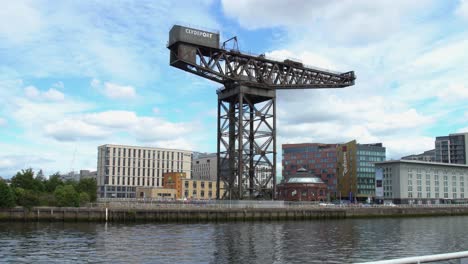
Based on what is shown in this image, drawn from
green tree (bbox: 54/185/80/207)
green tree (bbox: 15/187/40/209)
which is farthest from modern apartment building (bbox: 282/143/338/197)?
green tree (bbox: 15/187/40/209)

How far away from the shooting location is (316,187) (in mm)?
126500

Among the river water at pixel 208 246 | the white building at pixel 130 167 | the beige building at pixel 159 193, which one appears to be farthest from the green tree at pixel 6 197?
the white building at pixel 130 167

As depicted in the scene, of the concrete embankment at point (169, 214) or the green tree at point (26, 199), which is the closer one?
the concrete embankment at point (169, 214)

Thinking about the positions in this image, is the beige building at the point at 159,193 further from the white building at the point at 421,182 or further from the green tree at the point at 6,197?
the green tree at the point at 6,197

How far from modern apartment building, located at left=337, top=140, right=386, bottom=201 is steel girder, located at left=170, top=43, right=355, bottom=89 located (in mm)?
93733

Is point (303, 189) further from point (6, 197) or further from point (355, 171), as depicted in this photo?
point (6, 197)

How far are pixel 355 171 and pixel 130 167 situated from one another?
79152mm

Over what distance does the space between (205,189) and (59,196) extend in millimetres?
83195

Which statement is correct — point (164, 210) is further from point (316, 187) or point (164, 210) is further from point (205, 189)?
point (205, 189)

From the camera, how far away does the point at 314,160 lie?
18150cm

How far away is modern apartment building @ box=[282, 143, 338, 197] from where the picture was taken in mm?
174000

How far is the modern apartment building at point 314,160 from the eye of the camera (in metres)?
174

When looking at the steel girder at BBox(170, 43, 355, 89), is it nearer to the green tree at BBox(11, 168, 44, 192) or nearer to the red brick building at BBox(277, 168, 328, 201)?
the green tree at BBox(11, 168, 44, 192)

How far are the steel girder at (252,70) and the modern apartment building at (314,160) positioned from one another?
91899 millimetres
